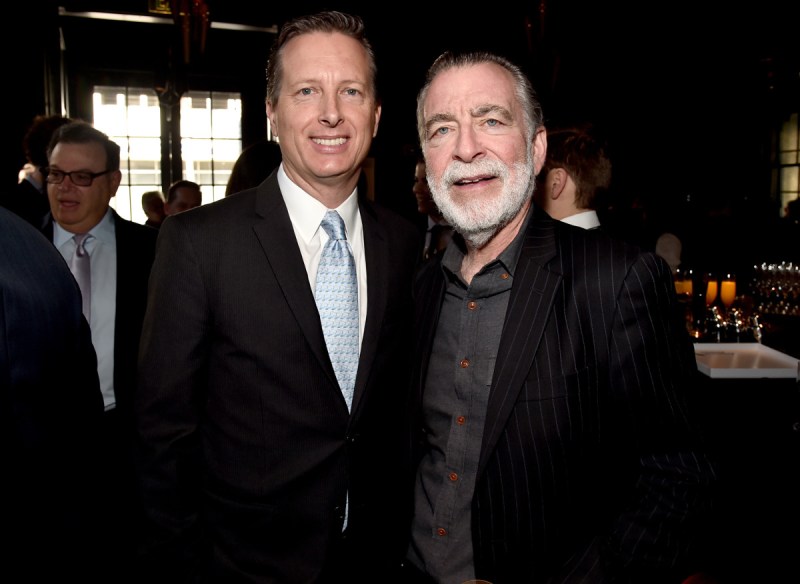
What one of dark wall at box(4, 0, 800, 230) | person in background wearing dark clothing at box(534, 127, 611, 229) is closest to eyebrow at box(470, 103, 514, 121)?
person in background wearing dark clothing at box(534, 127, 611, 229)

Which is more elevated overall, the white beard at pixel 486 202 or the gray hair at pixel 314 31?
the gray hair at pixel 314 31

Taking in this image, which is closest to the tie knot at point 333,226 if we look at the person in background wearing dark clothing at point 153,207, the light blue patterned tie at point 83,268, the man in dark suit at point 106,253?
the man in dark suit at point 106,253

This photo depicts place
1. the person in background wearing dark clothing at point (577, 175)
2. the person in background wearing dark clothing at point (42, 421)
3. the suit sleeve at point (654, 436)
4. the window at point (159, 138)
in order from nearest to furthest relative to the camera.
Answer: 1. the person in background wearing dark clothing at point (42, 421)
2. the suit sleeve at point (654, 436)
3. the person in background wearing dark clothing at point (577, 175)
4. the window at point (159, 138)

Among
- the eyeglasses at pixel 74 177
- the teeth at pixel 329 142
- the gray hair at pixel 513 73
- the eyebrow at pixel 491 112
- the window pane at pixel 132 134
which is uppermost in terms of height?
the window pane at pixel 132 134

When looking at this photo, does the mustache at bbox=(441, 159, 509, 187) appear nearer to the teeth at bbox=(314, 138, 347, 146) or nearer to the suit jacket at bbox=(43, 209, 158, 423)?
the teeth at bbox=(314, 138, 347, 146)

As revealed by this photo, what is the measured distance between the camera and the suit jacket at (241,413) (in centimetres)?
144

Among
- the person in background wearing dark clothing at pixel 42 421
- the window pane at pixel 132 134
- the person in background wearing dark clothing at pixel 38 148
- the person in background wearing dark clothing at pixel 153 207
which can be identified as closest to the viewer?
the person in background wearing dark clothing at pixel 42 421

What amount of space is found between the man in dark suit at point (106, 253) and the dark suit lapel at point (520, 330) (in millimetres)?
1545

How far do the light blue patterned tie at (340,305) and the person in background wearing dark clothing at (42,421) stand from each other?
67 cm

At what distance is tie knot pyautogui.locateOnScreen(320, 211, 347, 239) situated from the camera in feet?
5.28

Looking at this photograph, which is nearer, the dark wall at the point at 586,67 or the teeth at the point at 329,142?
→ the teeth at the point at 329,142

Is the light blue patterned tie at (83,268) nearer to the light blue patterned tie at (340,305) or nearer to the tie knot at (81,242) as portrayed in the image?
the tie knot at (81,242)

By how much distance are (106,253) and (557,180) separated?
203cm

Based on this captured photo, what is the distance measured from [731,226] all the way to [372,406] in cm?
686
